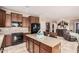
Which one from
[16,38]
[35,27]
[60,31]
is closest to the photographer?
[60,31]

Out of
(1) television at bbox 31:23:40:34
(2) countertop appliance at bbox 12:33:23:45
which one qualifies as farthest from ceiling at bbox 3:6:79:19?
(2) countertop appliance at bbox 12:33:23:45

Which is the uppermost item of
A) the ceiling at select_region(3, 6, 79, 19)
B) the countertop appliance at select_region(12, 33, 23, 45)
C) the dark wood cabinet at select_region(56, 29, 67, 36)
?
the ceiling at select_region(3, 6, 79, 19)

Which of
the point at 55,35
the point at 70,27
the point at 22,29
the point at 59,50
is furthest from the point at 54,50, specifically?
the point at 22,29

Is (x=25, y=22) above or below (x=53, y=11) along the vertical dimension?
below

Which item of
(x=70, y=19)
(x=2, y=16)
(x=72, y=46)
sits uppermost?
(x=2, y=16)

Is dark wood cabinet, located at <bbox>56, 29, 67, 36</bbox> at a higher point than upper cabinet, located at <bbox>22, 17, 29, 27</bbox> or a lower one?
lower

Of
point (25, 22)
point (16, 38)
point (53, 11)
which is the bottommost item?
→ point (16, 38)

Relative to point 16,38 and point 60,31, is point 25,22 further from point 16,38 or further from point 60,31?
point 60,31

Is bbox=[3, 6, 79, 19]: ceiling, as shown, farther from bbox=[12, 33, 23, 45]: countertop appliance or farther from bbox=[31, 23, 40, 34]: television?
bbox=[12, 33, 23, 45]: countertop appliance

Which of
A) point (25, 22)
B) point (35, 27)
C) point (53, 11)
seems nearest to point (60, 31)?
point (53, 11)

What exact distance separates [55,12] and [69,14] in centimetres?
23
